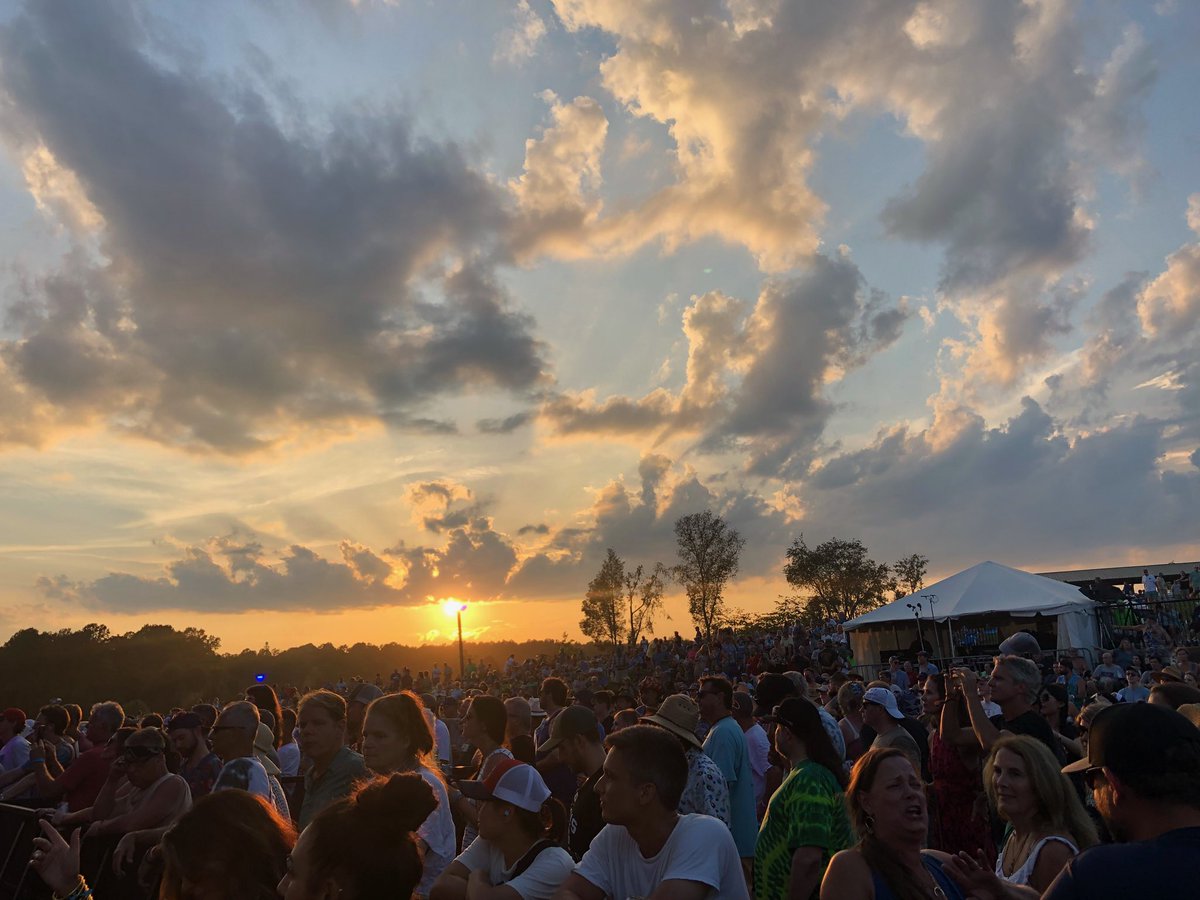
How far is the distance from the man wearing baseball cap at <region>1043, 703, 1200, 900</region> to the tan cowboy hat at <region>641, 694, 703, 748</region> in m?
2.11

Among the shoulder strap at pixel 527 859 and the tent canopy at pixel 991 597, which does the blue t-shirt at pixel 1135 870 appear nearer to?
the shoulder strap at pixel 527 859

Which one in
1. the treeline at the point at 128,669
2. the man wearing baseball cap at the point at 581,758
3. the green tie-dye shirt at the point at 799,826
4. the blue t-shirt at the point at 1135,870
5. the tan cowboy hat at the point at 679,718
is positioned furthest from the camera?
the treeline at the point at 128,669

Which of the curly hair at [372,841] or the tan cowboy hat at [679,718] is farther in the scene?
the tan cowboy hat at [679,718]

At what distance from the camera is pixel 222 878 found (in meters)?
2.42

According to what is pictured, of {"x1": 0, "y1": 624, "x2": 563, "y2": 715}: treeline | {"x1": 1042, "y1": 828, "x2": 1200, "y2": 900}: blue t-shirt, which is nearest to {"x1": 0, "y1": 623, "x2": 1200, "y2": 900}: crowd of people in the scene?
{"x1": 1042, "y1": 828, "x2": 1200, "y2": 900}: blue t-shirt

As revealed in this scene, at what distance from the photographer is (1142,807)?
2166 mm

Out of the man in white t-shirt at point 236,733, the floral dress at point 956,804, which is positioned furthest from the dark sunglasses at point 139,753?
the floral dress at point 956,804

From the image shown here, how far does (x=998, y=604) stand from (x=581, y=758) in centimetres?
1897

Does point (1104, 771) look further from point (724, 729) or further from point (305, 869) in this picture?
point (724, 729)

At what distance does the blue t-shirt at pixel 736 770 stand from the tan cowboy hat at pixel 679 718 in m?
1.17

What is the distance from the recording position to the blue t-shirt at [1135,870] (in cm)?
197

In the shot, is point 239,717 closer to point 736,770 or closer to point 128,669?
point 736,770

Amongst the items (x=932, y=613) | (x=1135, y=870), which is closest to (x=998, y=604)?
(x=932, y=613)

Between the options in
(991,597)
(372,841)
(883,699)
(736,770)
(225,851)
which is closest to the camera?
(372,841)
